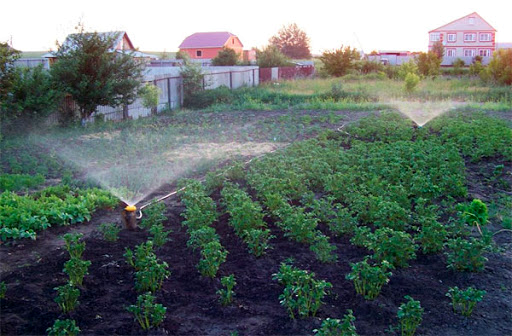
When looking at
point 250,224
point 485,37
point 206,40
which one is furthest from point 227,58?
point 250,224

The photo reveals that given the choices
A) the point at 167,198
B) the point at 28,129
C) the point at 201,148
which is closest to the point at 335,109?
the point at 201,148

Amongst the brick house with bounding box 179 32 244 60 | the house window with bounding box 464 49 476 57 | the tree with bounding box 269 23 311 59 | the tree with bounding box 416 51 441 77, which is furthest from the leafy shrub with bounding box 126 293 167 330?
the tree with bounding box 269 23 311 59

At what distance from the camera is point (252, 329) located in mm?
3357

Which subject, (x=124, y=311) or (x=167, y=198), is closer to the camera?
(x=124, y=311)

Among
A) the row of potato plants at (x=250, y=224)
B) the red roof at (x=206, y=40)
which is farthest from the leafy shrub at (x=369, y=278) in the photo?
the red roof at (x=206, y=40)

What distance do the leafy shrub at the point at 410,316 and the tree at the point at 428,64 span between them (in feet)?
99.2

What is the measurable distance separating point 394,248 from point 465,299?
0.85 meters

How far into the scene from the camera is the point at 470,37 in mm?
51625

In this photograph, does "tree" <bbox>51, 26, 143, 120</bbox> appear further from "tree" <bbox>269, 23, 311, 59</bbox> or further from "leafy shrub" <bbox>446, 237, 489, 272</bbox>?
"tree" <bbox>269, 23, 311, 59</bbox>

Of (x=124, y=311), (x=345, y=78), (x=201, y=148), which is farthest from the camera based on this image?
(x=345, y=78)

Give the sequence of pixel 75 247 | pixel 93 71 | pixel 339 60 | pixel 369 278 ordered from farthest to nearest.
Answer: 1. pixel 339 60
2. pixel 93 71
3. pixel 75 247
4. pixel 369 278

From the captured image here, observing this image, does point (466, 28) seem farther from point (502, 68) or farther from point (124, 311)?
point (124, 311)

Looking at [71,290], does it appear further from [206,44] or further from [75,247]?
[206,44]

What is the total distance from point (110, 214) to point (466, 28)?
53.8m
